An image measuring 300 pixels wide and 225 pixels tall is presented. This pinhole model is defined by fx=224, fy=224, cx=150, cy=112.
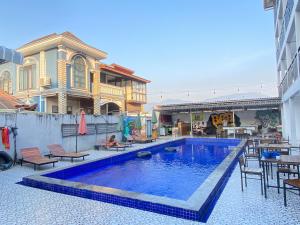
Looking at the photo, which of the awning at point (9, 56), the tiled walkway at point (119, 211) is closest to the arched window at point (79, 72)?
the awning at point (9, 56)

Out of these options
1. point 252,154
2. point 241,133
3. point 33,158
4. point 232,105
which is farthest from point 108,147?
point 232,105

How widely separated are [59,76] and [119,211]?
1364 centimetres

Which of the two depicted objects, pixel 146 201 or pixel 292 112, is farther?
pixel 292 112

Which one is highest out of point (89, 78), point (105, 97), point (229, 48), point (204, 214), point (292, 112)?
point (229, 48)

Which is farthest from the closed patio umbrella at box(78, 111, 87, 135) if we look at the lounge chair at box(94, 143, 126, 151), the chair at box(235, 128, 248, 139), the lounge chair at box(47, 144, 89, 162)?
the chair at box(235, 128, 248, 139)

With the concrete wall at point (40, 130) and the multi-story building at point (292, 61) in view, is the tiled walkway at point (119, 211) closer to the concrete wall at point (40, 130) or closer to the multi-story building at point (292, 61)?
the concrete wall at point (40, 130)

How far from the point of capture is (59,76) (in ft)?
52.5

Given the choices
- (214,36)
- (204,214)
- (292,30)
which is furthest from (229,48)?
(204,214)

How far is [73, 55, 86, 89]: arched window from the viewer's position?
1722 centimetres

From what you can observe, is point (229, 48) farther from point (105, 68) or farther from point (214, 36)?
point (105, 68)

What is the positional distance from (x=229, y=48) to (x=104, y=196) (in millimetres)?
18852

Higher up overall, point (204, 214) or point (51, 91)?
point (51, 91)

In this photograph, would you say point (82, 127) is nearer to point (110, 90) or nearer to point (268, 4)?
point (110, 90)

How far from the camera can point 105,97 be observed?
19766mm
